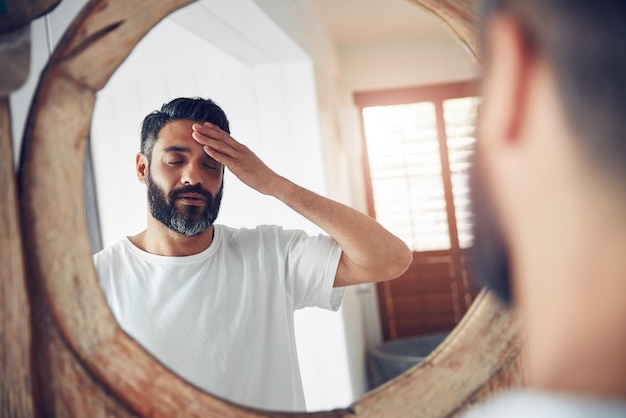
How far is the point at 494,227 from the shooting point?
40 centimetres

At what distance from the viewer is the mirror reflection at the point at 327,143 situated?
53 cm

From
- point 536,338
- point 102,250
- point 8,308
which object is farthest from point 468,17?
point 8,308

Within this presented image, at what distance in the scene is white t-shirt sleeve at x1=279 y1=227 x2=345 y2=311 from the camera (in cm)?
55

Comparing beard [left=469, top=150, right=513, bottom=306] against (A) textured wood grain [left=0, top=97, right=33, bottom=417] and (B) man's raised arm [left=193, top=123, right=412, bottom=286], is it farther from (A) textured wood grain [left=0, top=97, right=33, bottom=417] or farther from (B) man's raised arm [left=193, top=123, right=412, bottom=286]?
(A) textured wood grain [left=0, top=97, right=33, bottom=417]

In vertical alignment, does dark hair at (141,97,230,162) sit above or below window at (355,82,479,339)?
above

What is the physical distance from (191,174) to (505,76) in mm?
304

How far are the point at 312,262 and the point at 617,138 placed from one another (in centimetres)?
30

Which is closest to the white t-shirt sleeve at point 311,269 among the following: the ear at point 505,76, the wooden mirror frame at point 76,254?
the wooden mirror frame at point 76,254

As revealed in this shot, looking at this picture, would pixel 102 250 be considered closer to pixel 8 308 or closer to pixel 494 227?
pixel 8 308

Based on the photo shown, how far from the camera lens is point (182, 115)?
0.54 metres

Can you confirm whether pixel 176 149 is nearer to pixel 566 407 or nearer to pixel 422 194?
pixel 422 194

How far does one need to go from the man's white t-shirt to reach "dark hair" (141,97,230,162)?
0.10m

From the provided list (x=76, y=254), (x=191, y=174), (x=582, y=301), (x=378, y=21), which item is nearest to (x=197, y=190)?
(x=191, y=174)

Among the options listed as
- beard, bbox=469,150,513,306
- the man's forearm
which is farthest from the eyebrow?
beard, bbox=469,150,513,306
